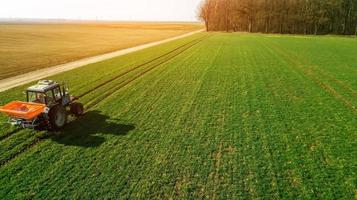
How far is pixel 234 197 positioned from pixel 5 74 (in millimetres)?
26038

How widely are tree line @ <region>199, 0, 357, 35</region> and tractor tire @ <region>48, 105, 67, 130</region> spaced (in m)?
103

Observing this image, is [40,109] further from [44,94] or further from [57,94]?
[57,94]

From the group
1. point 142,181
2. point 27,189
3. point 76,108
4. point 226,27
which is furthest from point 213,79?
point 226,27

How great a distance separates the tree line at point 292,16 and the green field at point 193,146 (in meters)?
90.8

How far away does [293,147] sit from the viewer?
1190cm

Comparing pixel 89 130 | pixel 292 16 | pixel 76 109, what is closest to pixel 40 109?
pixel 89 130

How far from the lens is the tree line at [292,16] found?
100 metres

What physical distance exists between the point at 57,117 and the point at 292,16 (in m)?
107

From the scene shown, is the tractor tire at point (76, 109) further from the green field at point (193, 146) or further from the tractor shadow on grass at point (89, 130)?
the green field at point (193, 146)

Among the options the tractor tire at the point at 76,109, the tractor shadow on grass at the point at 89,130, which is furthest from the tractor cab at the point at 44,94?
the tractor shadow on grass at the point at 89,130

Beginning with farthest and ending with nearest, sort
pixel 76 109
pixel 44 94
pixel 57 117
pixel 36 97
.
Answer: pixel 76 109 → pixel 36 97 → pixel 44 94 → pixel 57 117

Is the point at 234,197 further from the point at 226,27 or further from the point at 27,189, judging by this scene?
the point at 226,27

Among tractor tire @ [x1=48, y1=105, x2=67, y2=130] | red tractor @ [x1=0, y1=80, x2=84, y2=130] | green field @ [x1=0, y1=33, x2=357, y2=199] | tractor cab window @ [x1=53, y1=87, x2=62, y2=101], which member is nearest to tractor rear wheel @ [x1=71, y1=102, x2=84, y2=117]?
red tractor @ [x1=0, y1=80, x2=84, y2=130]

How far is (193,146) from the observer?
11953 mm
